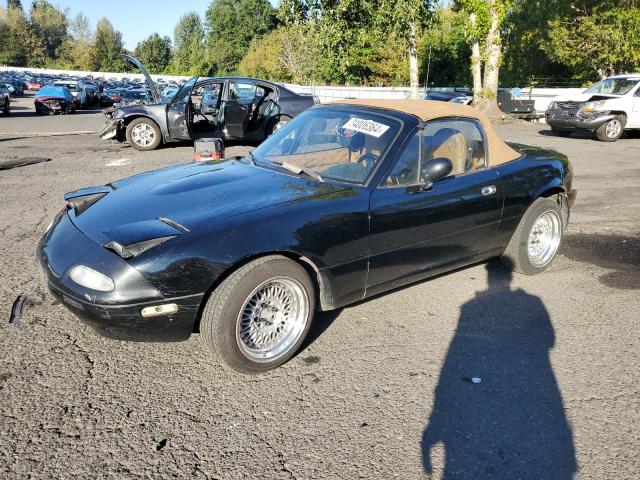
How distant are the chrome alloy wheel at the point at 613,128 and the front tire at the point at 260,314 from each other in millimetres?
14575

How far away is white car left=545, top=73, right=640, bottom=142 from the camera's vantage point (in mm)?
14898

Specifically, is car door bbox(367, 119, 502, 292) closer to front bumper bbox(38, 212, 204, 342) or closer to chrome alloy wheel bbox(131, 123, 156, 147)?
front bumper bbox(38, 212, 204, 342)

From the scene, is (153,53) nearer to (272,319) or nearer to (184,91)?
(184,91)

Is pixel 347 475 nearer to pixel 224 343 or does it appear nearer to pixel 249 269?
pixel 224 343

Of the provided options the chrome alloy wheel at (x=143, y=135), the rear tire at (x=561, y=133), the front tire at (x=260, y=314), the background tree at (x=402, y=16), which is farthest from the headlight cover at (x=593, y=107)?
the front tire at (x=260, y=314)

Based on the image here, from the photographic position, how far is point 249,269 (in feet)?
9.91

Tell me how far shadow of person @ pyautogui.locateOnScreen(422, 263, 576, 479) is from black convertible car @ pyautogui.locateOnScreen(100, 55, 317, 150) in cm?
880

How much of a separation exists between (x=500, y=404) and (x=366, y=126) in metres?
2.12

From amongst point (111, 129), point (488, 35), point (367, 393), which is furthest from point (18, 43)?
point (367, 393)

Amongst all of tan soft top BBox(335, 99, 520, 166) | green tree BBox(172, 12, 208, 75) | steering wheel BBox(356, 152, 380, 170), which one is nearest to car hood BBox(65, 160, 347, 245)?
steering wheel BBox(356, 152, 380, 170)

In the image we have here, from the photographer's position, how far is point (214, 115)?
12.4m

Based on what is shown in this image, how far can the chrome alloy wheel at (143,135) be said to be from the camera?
12.1 meters

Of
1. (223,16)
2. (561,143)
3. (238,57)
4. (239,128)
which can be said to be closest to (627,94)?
(561,143)

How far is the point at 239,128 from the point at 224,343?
9.42 m
